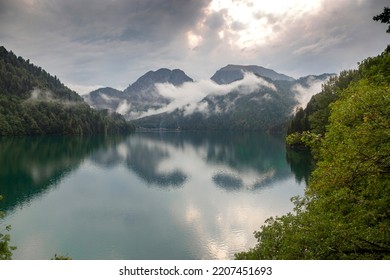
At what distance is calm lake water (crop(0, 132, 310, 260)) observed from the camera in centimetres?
3906

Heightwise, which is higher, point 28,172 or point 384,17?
point 384,17

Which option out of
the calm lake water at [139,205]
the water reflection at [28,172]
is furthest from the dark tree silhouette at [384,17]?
the water reflection at [28,172]

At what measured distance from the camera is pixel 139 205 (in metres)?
60.1

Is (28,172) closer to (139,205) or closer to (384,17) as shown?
(139,205)

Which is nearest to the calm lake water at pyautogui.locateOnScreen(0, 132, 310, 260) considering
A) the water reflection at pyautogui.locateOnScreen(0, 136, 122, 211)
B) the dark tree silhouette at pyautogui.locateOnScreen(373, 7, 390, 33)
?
the water reflection at pyautogui.locateOnScreen(0, 136, 122, 211)

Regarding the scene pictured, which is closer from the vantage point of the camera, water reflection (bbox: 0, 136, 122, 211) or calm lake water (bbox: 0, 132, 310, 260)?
calm lake water (bbox: 0, 132, 310, 260)

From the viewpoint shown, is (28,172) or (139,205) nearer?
(139,205)

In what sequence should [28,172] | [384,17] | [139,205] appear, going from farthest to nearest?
[28,172]
[139,205]
[384,17]

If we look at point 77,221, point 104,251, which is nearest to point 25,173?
point 77,221

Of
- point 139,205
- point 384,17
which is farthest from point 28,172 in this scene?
point 384,17

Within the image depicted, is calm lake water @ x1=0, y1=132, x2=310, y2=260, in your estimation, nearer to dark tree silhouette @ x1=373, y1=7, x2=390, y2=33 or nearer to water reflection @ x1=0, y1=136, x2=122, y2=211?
water reflection @ x1=0, y1=136, x2=122, y2=211

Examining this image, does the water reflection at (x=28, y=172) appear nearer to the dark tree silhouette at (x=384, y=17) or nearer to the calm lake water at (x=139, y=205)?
the calm lake water at (x=139, y=205)
